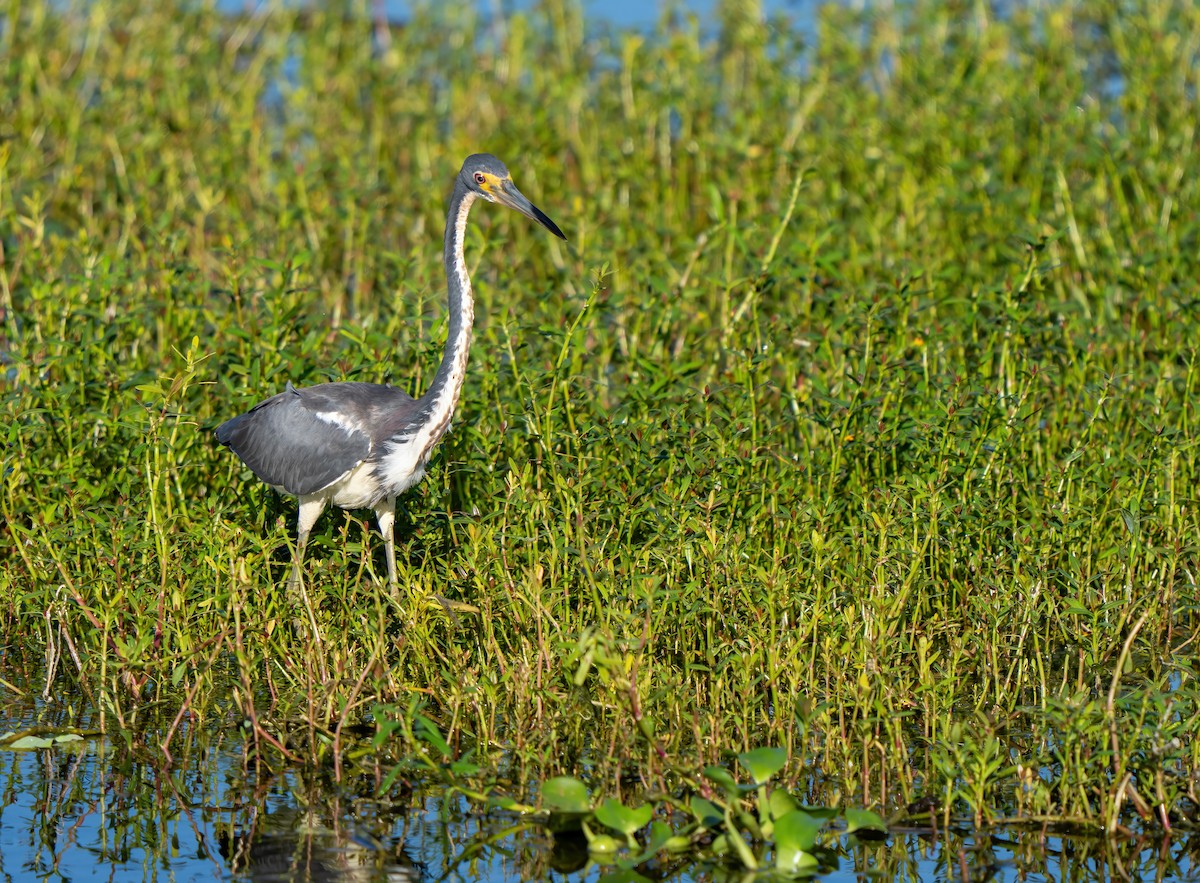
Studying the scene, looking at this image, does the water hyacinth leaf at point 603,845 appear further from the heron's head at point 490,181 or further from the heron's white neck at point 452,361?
the heron's head at point 490,181

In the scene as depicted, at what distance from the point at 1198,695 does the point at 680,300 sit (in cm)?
370

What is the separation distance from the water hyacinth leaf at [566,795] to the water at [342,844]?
0.51 ft

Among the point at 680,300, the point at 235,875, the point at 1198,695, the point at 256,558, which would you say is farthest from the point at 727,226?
the point at 235,875

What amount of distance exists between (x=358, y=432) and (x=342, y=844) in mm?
1878

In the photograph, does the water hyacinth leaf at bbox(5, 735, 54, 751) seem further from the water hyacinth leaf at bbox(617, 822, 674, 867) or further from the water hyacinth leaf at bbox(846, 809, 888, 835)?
the water hyacinth leaf at bbox(846, 809, 888, 835)

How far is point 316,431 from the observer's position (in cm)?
614

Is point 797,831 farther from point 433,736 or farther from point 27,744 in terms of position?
point 27,744

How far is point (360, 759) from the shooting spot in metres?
5.16

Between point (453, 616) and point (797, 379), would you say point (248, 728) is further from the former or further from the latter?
point (797, 379)

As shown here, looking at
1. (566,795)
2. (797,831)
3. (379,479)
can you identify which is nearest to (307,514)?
→ (379,479)

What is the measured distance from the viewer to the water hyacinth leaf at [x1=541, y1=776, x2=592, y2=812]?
4.53 meters

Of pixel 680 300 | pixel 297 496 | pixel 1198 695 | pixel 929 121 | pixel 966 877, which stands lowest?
pixel 966 877

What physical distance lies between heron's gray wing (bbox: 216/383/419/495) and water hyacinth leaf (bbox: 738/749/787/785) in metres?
2.14

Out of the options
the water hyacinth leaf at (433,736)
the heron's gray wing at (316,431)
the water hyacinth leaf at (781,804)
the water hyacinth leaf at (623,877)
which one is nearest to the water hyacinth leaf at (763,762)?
the water hyacinth leaf at (781,804)
